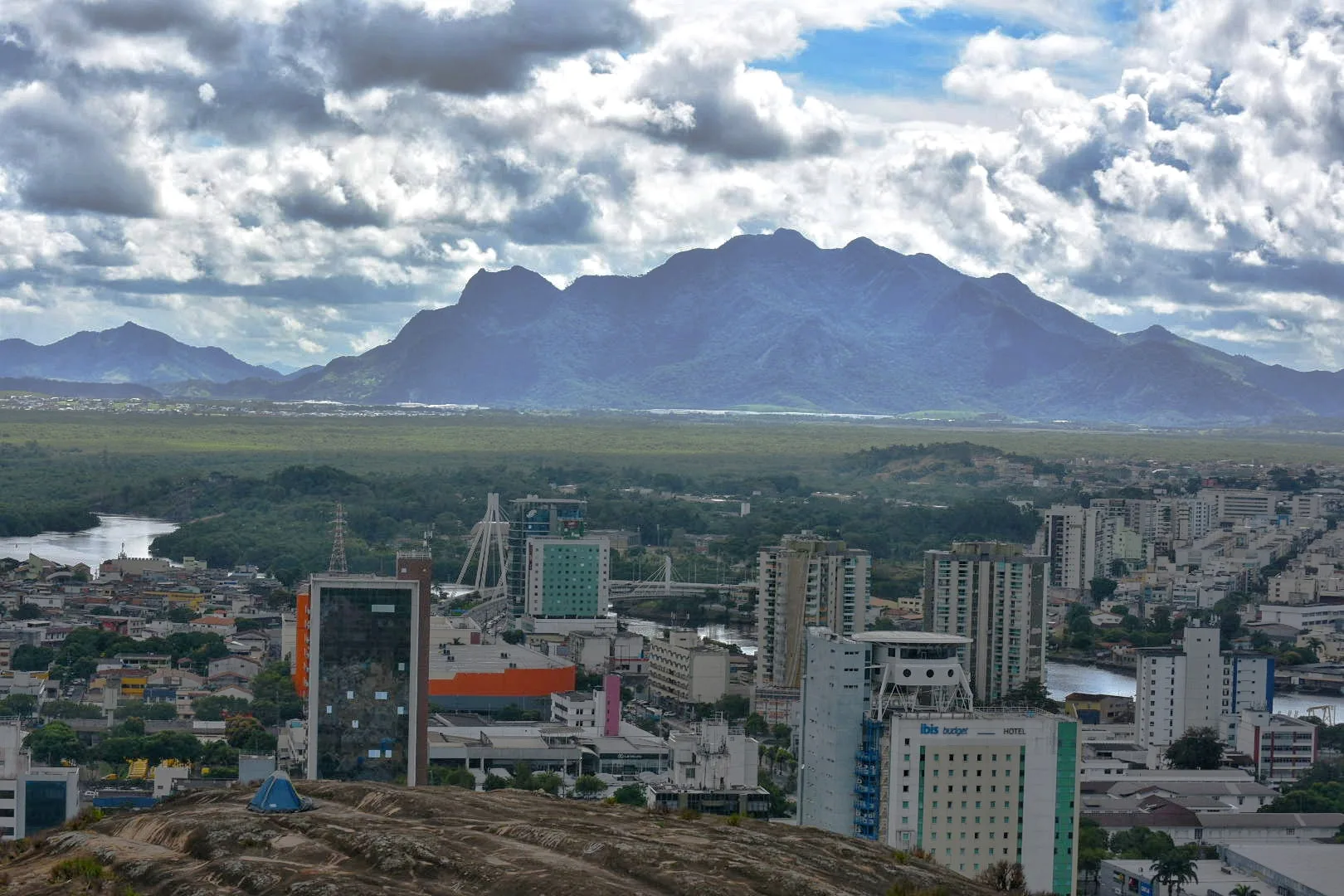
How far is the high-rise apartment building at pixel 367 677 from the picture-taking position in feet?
70.9

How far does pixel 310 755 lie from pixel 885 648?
19.2 ft

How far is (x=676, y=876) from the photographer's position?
11297 mm

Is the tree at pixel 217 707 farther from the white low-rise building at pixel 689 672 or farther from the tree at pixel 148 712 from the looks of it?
the white low-rise building at pixel 689 672

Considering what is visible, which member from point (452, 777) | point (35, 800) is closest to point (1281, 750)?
point (452, 777)

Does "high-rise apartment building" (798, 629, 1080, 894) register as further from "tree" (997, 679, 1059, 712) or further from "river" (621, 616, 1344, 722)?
"river" (621, 616, 1344, 722)

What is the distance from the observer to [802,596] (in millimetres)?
39969

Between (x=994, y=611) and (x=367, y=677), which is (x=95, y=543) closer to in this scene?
(x=994, y=611)

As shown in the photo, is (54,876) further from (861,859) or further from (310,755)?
(310,755)

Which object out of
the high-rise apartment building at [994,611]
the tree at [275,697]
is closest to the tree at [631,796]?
the tree at [275,697]

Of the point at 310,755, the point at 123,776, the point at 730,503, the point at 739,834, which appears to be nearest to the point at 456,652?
the point at 123,776

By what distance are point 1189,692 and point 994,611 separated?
17.1 ft

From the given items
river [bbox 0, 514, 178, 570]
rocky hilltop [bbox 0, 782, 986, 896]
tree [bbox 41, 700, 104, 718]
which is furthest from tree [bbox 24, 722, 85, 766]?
river [bbox 0, 514, 178, 570]

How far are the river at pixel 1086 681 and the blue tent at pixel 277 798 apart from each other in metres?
27.6

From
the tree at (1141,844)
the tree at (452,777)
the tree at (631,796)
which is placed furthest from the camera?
the tree at (452,777)
